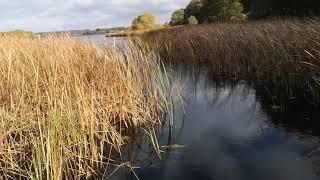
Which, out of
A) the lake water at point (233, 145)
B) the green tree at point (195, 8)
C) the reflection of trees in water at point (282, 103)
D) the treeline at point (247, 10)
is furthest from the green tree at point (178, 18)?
the lake water at point (233, 145)

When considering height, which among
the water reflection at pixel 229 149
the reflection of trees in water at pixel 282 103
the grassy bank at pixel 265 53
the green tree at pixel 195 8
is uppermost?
the green tree at pixel 195 8

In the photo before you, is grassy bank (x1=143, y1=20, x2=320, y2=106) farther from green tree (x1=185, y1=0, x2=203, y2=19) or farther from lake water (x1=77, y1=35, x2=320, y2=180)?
green tree (x1=185, y1=0, x2=203, y2=19)

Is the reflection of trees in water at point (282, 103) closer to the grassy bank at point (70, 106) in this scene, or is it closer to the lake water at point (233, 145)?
the lake water at point (233, 145)

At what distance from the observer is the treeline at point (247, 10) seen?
2777 centimetres

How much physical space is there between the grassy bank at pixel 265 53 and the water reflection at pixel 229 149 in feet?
4.38

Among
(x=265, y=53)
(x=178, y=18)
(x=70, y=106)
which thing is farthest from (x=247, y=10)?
(x=70, y=106)

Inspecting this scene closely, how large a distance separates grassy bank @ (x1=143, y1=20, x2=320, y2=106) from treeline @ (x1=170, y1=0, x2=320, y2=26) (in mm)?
7010

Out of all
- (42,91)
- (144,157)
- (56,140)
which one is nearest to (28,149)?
(56,140)

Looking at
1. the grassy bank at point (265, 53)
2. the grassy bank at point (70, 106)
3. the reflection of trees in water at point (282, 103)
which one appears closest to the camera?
the grassy bank at point (70, 106)

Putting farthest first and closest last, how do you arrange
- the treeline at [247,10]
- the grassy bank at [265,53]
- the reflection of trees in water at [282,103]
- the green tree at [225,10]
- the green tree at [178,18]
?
the green tree at [178,18]
the green tree at [225,10]
the treeline at [247,10]
the grassy bank at [265,53]
the reflection of trees in water at [282,103]

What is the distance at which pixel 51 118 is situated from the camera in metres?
4.51

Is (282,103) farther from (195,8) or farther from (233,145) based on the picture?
(195,8)

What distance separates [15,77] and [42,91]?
1.88 ft

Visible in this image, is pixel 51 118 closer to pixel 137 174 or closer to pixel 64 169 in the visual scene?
pixel 64 169
